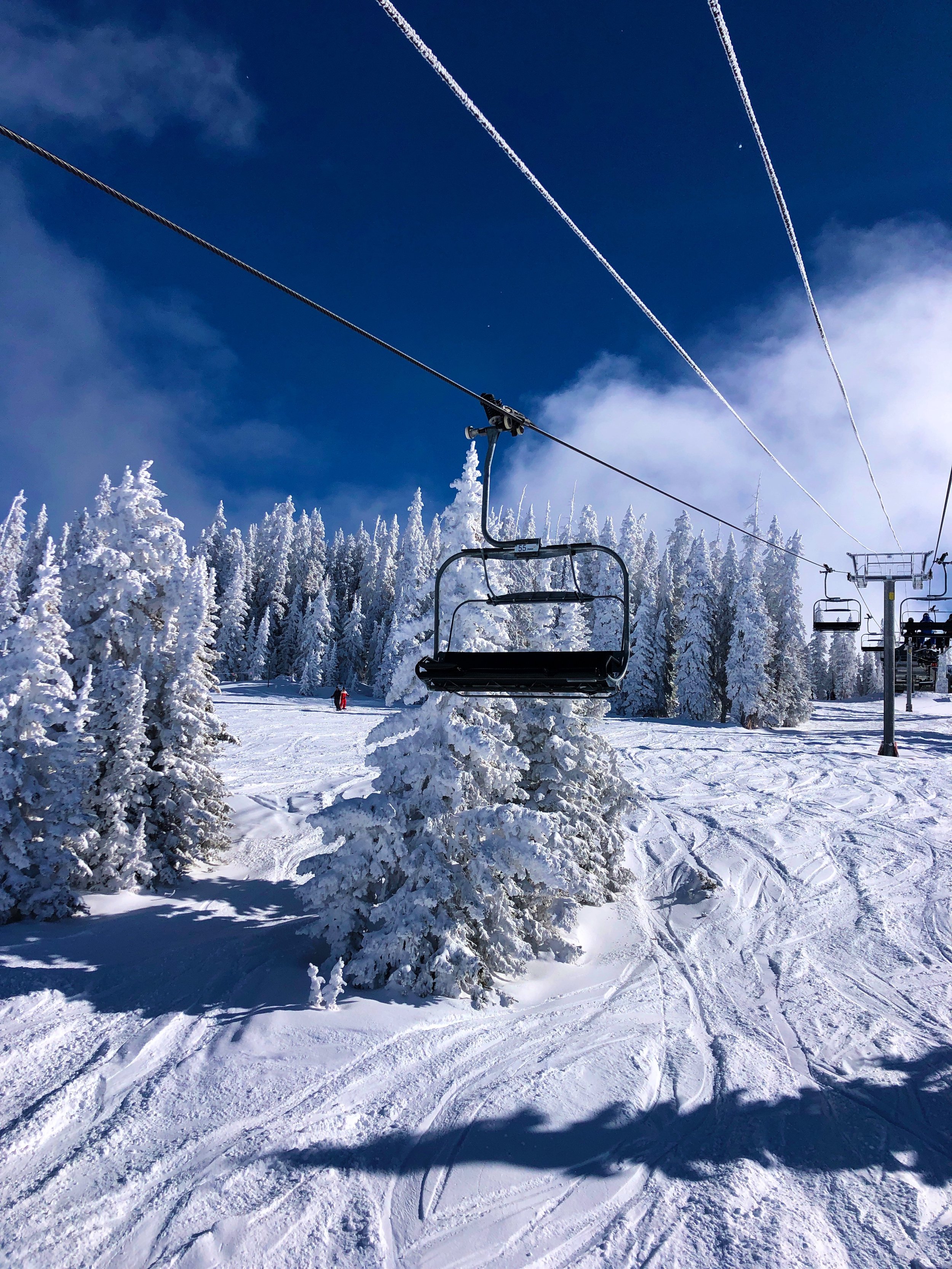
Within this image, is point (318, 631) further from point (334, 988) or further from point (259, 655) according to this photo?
point (334, 988)

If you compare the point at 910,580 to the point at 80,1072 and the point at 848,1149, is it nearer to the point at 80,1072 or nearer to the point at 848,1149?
the point at 848,1149

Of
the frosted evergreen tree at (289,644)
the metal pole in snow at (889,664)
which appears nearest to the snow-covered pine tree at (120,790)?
the metal pole in snow at (889,664)

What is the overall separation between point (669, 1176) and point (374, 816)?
526cm

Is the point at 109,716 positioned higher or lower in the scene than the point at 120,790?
higher

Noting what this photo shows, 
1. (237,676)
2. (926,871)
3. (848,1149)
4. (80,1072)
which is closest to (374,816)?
(80,1072)

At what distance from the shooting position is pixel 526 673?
4.92 m

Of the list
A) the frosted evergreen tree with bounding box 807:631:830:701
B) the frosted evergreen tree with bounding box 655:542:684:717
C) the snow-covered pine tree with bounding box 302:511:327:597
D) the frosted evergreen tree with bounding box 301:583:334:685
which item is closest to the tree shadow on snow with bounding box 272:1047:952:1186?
the frosted evergreen tree with bounding box 655:542:684:717

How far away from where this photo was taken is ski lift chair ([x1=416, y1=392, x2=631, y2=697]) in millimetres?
4719

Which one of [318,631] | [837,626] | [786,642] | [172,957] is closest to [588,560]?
[786,642]

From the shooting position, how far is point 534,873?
912 centimetres

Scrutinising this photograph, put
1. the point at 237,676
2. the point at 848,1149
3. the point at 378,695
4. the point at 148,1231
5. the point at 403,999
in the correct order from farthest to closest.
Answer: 1. the point at 237,676
2. the point at 378,695
3. the point at 403,999
4. the point at 848,1149
5. the point at 148,1231

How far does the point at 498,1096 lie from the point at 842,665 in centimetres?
10152

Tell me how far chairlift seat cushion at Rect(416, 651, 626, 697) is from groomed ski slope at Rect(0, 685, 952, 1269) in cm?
452

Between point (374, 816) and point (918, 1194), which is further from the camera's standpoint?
point (374, 816)
